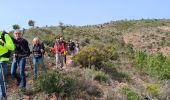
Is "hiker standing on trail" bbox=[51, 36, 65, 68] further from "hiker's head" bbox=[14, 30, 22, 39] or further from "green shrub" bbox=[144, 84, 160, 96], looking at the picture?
"hiker's head" bbox=[14, 30, 22, 39]

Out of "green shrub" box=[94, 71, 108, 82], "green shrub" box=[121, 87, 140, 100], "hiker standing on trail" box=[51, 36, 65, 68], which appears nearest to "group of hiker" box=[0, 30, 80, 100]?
"green shrub" box=[94, 71, 108, 82]

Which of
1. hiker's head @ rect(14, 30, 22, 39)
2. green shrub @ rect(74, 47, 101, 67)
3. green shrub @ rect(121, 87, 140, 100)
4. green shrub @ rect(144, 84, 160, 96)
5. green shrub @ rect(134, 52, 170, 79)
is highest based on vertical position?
hiker's head @ rect(14, 30, 22, 39)

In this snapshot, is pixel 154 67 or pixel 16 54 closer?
pixel 16 54

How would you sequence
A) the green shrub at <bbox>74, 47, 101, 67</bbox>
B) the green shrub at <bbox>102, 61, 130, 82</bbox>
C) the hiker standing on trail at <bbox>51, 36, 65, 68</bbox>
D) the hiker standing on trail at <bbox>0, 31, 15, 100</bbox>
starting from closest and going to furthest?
the hiker standing on trail at <bbox>0, 31, 15, 100</bbox>
the hiker standing on trail at <bbox>51, 36, 65, 68</bbox>
the green shrub at <bbox>102, 61, 130, 82</bbox>
the green shrub at <bbox>74, 47, 101, 67</bbox>

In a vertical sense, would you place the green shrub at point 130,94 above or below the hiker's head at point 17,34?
below

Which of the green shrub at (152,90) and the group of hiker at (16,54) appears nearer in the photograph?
the group of hiker at (16,54)

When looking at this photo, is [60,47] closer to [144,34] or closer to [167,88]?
[167,88]

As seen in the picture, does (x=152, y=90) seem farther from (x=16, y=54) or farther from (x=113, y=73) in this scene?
(x=16, y=54)

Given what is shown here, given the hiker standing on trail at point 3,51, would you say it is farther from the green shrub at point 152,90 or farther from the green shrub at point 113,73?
the green shrub at point 113,73

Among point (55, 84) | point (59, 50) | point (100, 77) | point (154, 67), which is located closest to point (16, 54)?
point (55, 84)

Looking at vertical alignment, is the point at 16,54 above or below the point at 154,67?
above

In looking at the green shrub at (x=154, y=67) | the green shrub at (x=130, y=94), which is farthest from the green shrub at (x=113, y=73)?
the green shrub at (x=130, y=94)

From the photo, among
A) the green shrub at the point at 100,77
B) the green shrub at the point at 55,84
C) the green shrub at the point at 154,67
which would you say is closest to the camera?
A: the green shrub at the point at 55,84

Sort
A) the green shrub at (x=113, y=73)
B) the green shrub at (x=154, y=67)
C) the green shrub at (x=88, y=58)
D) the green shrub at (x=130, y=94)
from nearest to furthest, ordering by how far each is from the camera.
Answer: the green shrub at (x=130, y=94) < the green shrub at (x=113, y=73) < the green shrub at (x=88, y=58) < the green shrub at (x=154, y=67)
